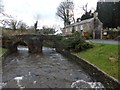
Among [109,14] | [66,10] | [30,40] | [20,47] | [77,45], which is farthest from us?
[66,10]

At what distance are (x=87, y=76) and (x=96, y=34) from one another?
28296 millimetres

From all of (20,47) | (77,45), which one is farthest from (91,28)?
(77,45)

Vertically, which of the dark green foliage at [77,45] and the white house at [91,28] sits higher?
the white house at [91,28]

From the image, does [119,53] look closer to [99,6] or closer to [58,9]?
[99,6]

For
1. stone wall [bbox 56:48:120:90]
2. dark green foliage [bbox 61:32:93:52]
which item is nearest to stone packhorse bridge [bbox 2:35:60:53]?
dark green foliage [bbox 61:32:93:52]

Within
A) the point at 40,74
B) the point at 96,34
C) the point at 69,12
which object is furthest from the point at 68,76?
the point at 69,12

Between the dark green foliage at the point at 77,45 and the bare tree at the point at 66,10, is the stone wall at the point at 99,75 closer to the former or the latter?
the dark green foliage at the point at 77,45

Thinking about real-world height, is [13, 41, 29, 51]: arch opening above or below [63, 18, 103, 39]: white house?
below

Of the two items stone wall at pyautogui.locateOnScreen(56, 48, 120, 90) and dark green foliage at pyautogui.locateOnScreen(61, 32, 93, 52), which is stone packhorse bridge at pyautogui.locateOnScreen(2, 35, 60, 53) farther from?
stone wall at pyautogui.locateOnScreen(56, 48, 120, 90)

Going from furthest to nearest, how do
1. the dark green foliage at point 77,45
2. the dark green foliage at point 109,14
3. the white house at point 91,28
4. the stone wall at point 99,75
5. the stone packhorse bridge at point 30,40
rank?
the dark green foliage at point 109,14
the white house at point 91,28
the stone packhorse bridge at point 30,40
the dark green foliage at point 77,45
the stone wall at point 99,75

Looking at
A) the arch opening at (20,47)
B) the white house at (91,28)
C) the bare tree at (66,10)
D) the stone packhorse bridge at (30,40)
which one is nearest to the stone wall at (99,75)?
the stone packhorse bridge at (30,40)

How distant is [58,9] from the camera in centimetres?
6838

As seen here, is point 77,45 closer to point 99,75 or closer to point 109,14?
point 99,75

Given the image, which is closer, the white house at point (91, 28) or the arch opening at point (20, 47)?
the arch opening at point (20, 47)
